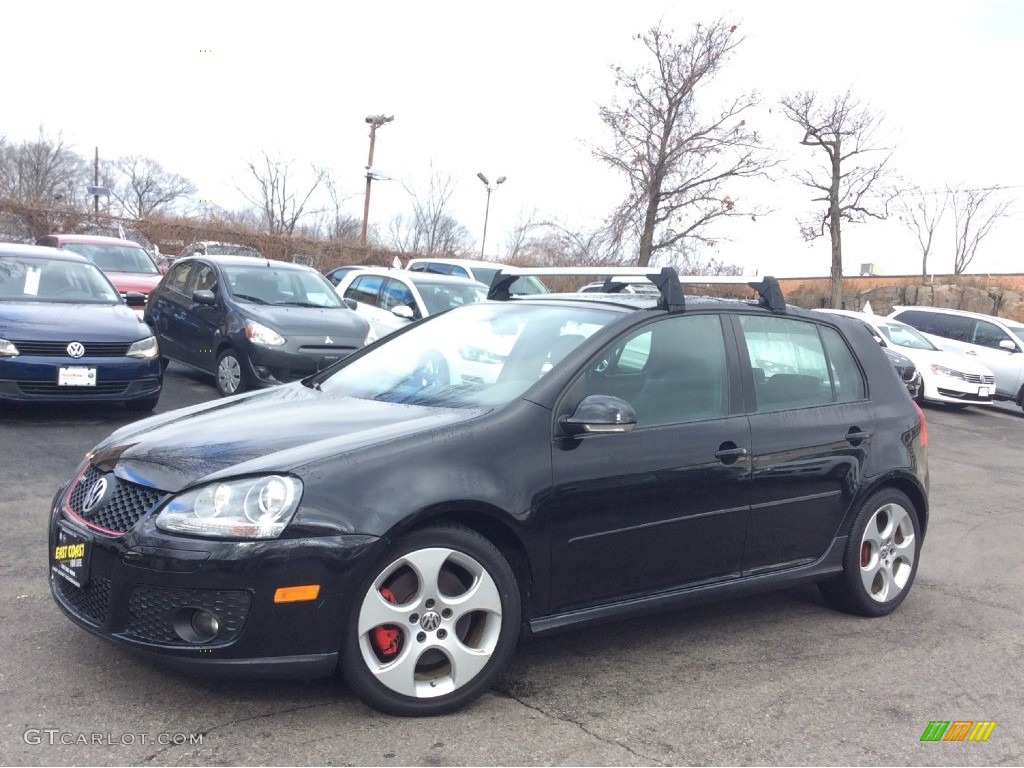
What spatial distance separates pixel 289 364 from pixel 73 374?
2380 mm

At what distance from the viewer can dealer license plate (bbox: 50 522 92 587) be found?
358cm

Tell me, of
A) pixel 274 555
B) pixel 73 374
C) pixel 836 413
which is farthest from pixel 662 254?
pixel 274 555

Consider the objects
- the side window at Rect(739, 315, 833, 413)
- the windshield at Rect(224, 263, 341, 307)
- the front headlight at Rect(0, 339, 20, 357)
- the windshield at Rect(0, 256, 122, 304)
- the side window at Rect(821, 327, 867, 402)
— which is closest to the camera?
the side window at Rect(739, 315, 833, 413)

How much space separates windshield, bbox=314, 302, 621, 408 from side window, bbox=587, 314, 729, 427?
0.18 m

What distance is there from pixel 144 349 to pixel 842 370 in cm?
637

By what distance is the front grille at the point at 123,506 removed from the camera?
138 inches

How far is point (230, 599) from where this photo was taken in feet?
10.9

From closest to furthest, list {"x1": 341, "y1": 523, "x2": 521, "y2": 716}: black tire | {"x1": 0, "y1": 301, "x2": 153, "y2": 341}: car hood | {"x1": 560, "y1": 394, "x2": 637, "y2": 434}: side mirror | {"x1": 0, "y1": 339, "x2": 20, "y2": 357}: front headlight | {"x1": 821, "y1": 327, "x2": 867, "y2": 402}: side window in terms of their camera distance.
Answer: {"x1": 341, "y1": 523, "x2": 521, "y2": 716}: black tire, {"x1": 560, "y1": 394, "x2": 637, "y2": 434}: side mirror, {"x1": 821, "y1": 327, "x2": 867, "y2": 402}: side window, {"x1": 0, "y1": 339, "x2": 20, "y2": 357}: front headlight, {"x1": 0, "y1": 301, "x2": 153, "y2": 341}: car hood

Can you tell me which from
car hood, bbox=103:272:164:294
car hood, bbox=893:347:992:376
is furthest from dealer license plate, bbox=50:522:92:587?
car hood, bbox=893:347:992:376

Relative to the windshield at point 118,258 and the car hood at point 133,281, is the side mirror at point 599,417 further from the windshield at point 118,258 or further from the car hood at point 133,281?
the windshield at point 118,258

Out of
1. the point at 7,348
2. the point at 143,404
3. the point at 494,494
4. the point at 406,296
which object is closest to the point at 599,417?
the point at 494,494

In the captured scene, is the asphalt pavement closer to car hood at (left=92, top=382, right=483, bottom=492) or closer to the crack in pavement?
the crack in pavement

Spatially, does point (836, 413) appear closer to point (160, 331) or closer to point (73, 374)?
point (73, 374)

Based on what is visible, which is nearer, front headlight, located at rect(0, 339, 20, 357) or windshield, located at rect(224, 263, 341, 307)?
front headlight, located at rect(0, 339, 20, 357)
